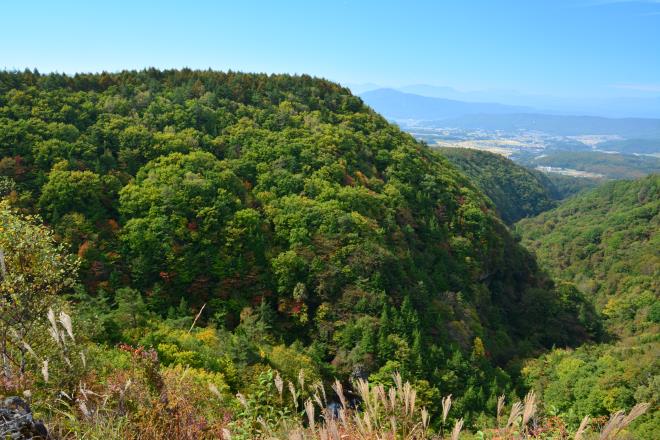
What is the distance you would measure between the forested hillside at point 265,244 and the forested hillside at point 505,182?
10085 centimetres

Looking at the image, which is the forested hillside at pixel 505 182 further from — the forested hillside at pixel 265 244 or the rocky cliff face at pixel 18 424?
the rocky cliff face at pixel 18 424

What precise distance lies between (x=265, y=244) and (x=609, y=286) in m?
73.5

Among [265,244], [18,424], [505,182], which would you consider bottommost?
[265,244]

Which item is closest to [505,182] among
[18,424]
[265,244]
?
[265,244]

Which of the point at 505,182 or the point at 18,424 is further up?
the point at 18,424

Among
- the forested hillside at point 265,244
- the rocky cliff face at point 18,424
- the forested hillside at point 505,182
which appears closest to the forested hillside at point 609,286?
the forested hillside at point 265,244

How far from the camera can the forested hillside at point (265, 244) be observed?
33.1 metres

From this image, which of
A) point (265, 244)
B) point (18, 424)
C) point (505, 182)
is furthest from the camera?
point (505, 182)

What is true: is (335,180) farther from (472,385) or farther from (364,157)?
A: (472,385)

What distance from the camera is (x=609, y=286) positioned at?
84.9 meters

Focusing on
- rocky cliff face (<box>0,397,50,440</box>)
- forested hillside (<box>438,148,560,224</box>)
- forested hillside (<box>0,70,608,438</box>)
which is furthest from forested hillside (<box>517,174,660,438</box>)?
forested hillside (<box>438,148,560,224</box>)

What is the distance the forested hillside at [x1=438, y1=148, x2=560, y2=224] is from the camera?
162750mm

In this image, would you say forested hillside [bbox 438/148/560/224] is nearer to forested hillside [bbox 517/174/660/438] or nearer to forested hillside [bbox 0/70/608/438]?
forested hillside [bbox 517/174/660/438]

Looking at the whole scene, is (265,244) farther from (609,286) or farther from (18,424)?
(609,286)
